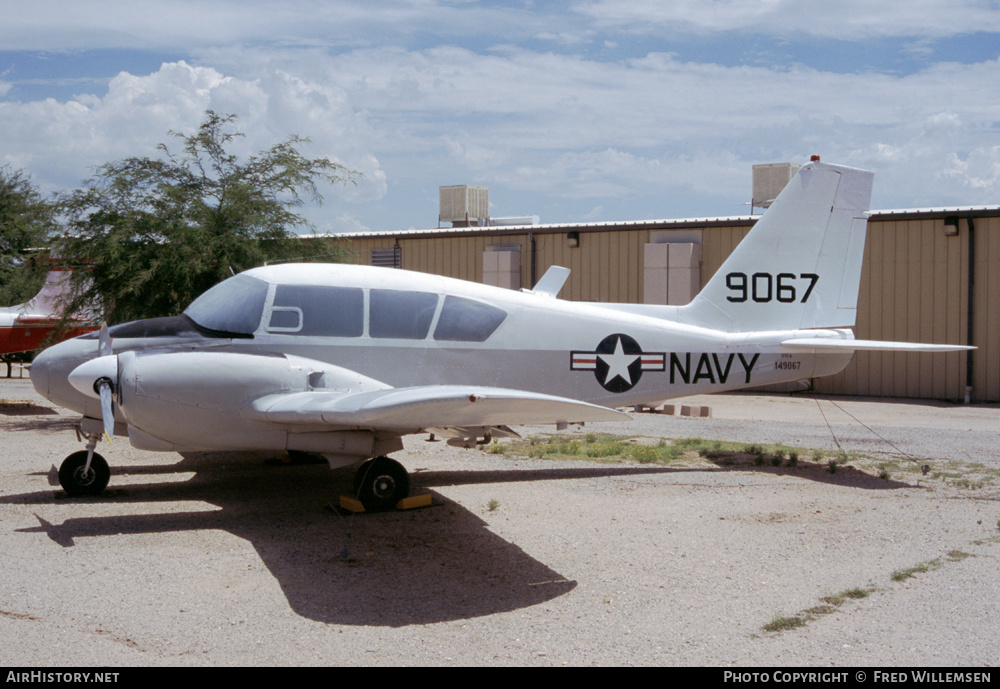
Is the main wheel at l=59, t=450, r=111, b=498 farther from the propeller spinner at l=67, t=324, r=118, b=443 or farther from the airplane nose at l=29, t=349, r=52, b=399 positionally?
the propeller spinner at l=67, t=324, r=118, b=443

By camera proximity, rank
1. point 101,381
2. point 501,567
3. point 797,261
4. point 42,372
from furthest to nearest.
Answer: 1. point 797,261
2. point 42,372
3. point 101,381
4. point 501,567

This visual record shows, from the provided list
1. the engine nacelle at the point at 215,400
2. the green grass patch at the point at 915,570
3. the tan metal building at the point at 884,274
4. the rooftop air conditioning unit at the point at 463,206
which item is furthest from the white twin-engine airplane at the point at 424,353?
the rooftop air conditioning unit at the point at 463,206

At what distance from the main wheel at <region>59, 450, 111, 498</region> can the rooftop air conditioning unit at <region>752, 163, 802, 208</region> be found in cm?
1793

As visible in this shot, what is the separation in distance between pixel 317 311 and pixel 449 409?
3043 mm

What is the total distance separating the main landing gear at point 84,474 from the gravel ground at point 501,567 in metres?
0.15

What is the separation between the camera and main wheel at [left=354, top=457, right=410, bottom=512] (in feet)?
25.5

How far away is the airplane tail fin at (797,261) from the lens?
396 inches

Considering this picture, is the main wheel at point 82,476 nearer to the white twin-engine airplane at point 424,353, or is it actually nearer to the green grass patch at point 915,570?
the white twin-engine airplane at point 424,353

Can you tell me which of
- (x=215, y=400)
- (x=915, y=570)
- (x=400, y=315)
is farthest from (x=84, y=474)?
(x=915, y=570)

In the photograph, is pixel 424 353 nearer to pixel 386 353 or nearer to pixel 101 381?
pixel 386 353

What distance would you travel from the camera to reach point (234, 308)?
815 centimetres

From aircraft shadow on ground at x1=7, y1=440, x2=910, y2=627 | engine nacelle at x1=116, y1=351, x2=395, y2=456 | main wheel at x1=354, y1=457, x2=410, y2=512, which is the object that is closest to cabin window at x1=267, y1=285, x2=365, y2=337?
engine nacelle at x1=116, y1=351, x2=395, y2=456

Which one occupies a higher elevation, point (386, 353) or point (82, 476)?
point (386, 353)

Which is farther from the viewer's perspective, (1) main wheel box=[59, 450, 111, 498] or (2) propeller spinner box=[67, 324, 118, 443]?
(1) main wheel box=[59, 450, 111, 498]
